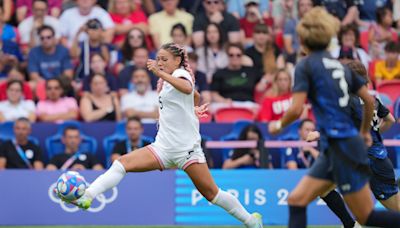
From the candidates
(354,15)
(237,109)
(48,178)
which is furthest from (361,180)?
(354,15)

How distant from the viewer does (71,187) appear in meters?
9.80

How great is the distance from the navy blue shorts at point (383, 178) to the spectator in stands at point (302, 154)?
345cm

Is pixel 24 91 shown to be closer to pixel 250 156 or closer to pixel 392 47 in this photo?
pixel 250 156

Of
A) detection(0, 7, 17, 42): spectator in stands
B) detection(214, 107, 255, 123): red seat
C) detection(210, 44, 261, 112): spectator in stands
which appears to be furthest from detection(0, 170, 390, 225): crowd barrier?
detection(0, 7, 17, 42): spectator in stands

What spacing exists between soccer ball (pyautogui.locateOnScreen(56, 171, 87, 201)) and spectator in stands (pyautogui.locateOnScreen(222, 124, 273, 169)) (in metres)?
4.58

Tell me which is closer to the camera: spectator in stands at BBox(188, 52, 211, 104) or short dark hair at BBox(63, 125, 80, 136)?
short dark hair at BBox(63, 125, 80, 136)

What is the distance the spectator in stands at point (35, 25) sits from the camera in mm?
16781

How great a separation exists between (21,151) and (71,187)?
15.5 ft

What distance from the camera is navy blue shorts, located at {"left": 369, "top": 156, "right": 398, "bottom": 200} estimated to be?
10.5m

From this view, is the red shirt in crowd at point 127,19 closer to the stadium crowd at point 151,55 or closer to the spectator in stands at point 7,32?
the stadium crowd at point 151,55

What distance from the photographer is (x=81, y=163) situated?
14.1 m

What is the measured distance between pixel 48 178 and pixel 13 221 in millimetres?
703

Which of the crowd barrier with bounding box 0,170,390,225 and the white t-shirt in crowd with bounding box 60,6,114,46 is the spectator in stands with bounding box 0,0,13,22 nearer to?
the white t-shirt in crowd with bounding box 60,6,114,46

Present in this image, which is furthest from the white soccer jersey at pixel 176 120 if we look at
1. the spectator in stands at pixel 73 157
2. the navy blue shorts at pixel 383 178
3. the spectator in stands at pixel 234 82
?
the spectator in stands at pixel 234 82
